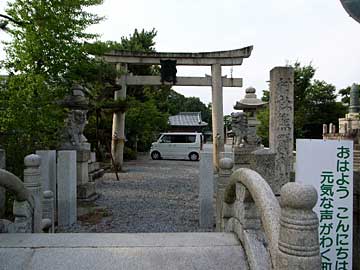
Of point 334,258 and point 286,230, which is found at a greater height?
point 286,230

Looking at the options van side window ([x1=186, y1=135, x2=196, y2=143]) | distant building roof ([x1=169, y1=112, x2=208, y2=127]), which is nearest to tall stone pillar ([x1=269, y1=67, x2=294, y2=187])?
van side window ([x1=186, y1=135, x2=196, y2=143])

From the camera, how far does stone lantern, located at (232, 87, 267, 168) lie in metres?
10.4

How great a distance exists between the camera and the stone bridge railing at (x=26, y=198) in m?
3.09

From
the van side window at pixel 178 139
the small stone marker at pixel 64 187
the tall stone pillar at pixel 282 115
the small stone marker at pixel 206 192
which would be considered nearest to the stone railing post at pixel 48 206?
the small stone marker at pixel 64 187

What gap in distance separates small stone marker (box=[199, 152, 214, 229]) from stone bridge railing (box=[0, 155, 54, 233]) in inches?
102

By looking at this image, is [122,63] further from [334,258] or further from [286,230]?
[286,230]

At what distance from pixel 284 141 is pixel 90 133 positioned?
395 inches

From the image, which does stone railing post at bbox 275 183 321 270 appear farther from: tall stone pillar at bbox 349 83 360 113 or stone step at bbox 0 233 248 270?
tall stone pillar at bbox 349 83 360 113

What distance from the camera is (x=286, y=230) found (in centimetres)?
154

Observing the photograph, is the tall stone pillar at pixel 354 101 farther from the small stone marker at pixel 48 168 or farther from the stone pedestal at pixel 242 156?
the small stone marker at pixel 48 168

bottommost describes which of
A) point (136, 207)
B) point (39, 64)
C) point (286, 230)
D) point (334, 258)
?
point (136, 207)

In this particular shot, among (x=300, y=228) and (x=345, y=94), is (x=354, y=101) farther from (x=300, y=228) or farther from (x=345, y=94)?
(x=300, y=228)

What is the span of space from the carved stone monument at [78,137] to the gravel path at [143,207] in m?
0.46

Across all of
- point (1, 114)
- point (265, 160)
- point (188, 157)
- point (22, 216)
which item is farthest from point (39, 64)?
point (188, 157)
